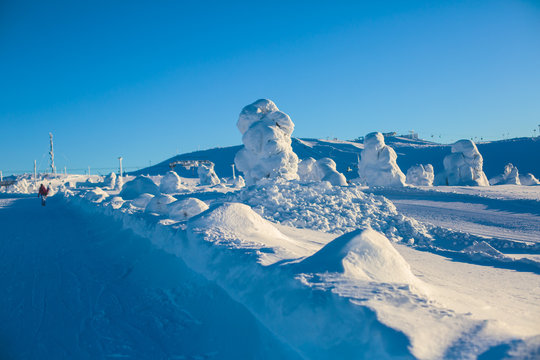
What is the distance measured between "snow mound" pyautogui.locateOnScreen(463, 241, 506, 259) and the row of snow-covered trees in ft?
34.1

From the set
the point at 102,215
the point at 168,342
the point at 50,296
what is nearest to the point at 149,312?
the point at 168,342

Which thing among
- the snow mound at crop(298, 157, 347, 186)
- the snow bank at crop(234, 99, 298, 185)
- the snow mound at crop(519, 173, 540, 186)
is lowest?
the snow mound at crop(519, 173, 540, 186)

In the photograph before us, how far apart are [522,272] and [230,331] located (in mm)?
5091

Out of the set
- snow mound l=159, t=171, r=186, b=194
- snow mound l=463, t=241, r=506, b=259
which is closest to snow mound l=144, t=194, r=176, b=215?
snow mound l=463, t=241, r=506, b=259

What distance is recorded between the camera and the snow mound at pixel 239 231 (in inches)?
182

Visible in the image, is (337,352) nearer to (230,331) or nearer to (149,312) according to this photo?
(230,331)

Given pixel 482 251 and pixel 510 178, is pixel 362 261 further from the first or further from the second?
pixel 510 178

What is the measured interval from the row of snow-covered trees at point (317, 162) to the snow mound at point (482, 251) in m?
10.4

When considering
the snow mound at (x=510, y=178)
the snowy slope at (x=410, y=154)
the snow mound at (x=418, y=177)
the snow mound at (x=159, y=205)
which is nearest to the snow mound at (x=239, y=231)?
the snow mound at (x=159, y=205)

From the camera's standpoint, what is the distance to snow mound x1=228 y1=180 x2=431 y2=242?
916 centimetres

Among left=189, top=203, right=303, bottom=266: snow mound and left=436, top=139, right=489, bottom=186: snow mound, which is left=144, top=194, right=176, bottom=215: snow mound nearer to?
left=189, top=203, right=303, bottom=266: snow mound

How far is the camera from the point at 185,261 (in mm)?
5090

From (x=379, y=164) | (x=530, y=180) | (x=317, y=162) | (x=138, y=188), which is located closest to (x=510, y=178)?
(x=530, y=180)

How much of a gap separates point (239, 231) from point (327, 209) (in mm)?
4987
